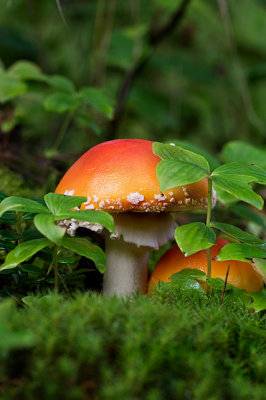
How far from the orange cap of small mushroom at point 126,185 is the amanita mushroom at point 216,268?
22 cm

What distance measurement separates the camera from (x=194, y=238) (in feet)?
3.92

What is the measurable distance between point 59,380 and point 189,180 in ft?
2.23

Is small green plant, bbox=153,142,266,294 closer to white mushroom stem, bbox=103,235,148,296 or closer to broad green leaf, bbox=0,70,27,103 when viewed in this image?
white mushroom stem, bbox=103,235,148,296

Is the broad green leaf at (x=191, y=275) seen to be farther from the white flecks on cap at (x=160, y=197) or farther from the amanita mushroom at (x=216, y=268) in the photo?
the white flecks on cap at (x=160, y=197)

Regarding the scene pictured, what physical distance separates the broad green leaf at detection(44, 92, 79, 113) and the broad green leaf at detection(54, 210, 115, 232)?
1.12 metres

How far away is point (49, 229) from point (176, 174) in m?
0.42

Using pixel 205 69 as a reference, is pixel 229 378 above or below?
below

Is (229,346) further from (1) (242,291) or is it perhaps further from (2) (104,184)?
(2) (104,184)

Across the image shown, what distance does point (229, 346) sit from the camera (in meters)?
0.93

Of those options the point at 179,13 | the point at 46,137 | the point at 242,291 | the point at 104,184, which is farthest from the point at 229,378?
the point at 46,137

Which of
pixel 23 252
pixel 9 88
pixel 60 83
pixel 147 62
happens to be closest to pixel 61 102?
pixel 60 83

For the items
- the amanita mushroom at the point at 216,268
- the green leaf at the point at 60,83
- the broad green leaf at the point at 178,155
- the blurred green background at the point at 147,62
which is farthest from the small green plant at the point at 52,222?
the blurred green background at the point at 147,62

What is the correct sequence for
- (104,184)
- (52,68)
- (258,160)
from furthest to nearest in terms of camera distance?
1. (52,68)
2. (258,160)
3. (104,184)

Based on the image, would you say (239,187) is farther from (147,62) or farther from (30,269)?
(147,62)
